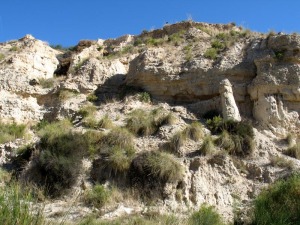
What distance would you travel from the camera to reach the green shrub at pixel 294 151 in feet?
42.3

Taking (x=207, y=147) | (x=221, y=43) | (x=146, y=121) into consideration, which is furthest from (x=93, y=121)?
(x=221, y=43)

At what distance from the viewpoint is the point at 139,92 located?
16.4m

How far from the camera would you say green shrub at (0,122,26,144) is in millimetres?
14133

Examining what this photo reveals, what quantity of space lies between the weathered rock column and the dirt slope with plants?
0.17 ft

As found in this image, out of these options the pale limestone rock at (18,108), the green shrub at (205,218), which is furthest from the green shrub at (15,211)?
the pale limestone rock at (18,108)

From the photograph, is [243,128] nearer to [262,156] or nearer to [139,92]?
[262,156]

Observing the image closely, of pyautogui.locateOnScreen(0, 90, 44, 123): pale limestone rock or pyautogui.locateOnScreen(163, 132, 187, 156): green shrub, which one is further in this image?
pyautogui.locateOnScreen(0, 90, 44, 123): pale limestone rock

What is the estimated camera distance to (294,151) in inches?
512

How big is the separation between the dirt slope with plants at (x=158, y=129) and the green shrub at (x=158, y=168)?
30 millimetres

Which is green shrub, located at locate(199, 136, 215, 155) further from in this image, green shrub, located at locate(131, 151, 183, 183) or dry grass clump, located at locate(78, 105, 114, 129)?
dry grass clump, located at locate(78, 105, 114, 129)

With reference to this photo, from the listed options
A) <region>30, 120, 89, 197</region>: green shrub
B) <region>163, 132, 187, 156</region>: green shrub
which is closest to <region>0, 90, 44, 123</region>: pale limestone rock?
<region>30, 120, 89, 197</region>: green shrub

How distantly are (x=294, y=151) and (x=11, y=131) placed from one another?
33.3 ft

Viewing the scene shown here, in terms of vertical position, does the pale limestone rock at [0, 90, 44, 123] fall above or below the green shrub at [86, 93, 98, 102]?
below

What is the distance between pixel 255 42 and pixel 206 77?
111 inches
